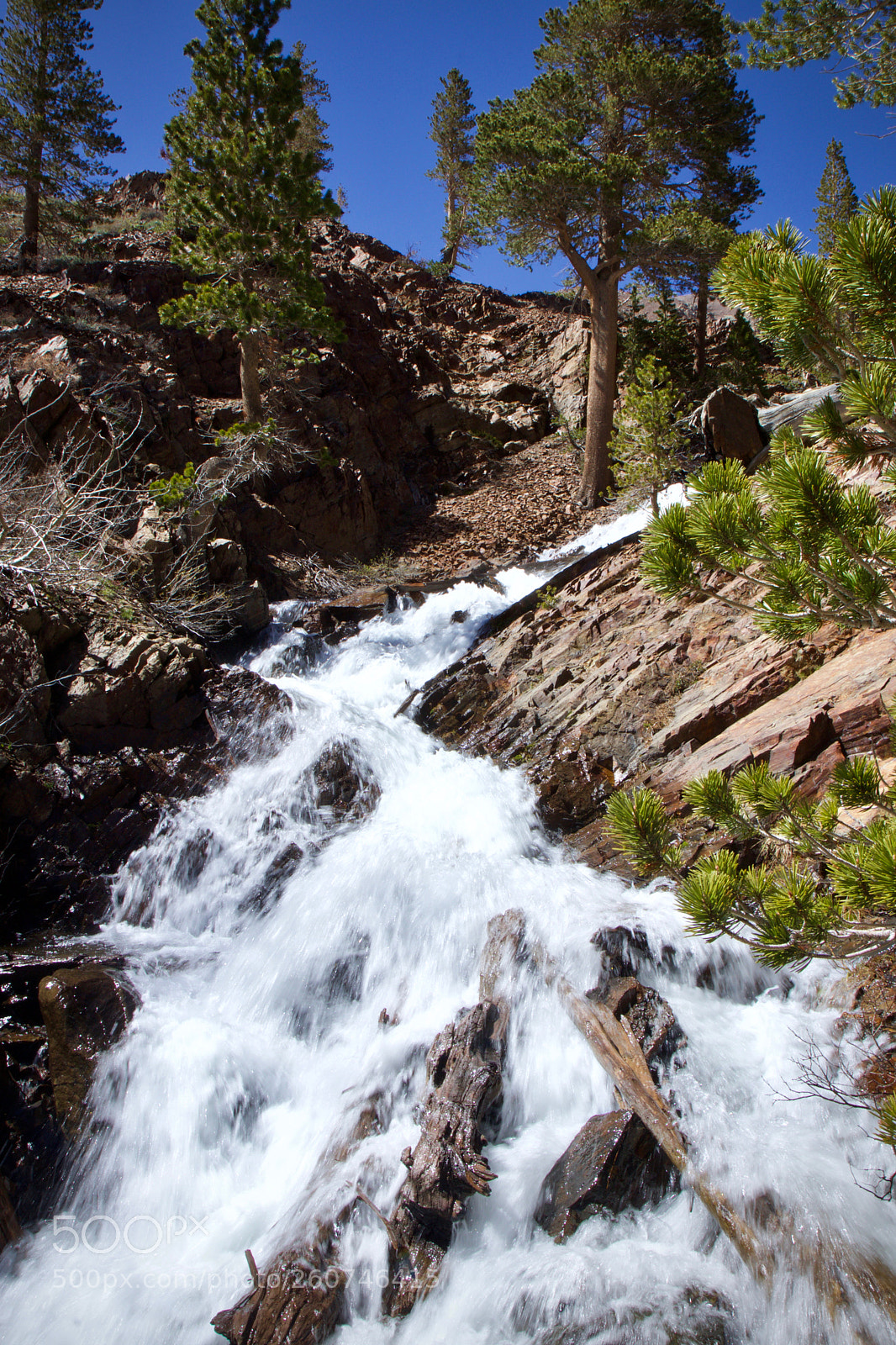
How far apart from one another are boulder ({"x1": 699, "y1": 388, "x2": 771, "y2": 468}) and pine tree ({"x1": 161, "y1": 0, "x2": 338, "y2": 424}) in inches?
313

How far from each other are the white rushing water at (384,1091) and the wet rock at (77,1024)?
0.13 metres

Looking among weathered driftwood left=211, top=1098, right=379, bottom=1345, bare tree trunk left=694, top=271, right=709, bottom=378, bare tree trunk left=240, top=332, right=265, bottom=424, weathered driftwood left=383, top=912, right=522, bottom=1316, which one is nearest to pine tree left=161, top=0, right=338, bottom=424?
bare tree trunk left=240, top=332, right=265, bottom=424

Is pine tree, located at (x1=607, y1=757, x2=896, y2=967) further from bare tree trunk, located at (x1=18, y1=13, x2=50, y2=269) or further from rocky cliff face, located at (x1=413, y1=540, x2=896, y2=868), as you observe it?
bare tree trunk, located at (x1=18, y1=13, x2=50, y2=269)

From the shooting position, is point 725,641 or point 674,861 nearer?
point 674,861

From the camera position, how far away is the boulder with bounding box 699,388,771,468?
12.1 meters

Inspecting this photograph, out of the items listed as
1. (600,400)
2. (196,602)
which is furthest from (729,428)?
(196,602)

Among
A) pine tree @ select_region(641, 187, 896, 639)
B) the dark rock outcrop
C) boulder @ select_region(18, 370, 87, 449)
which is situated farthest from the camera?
boulder @ select_region(18, 370, 87, 449)

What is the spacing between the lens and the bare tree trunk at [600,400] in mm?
15297

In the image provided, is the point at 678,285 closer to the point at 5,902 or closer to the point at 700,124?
the point at 700,124

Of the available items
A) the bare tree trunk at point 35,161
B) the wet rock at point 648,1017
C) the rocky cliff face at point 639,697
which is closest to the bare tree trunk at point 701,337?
the rocky cliff face at point 639,697

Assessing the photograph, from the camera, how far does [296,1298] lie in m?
3.86

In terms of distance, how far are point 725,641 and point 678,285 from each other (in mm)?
11668

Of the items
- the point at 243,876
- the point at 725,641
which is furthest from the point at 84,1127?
the point at 725,641

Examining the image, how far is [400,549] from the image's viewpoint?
15.7m
